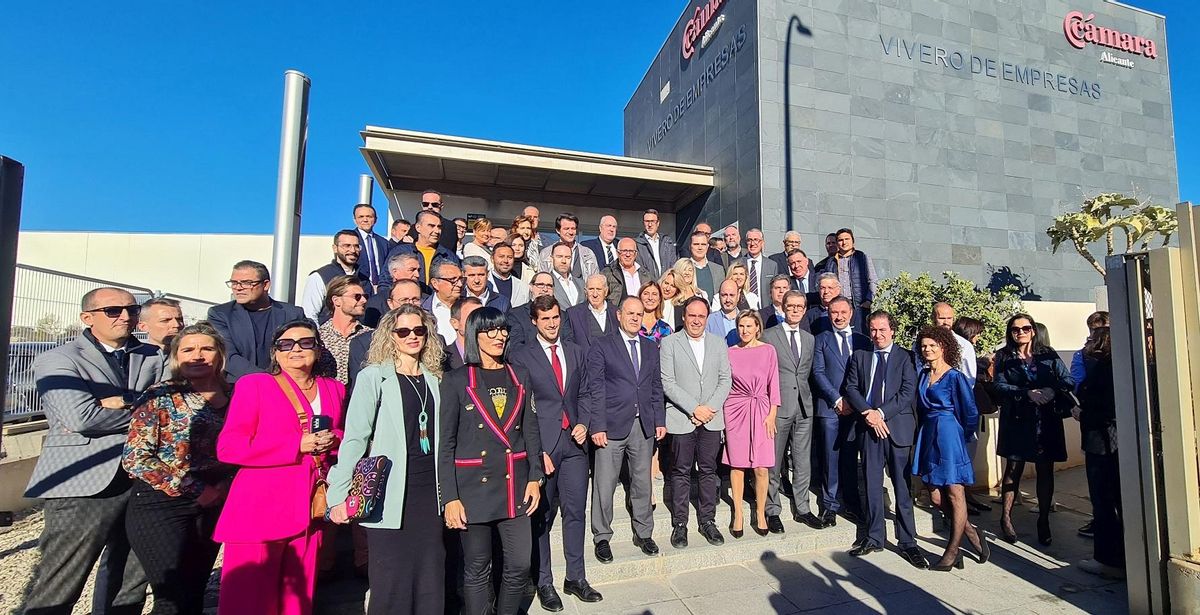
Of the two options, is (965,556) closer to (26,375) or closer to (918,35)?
(26,375)

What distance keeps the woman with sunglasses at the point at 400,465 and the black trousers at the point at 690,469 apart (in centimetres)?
207

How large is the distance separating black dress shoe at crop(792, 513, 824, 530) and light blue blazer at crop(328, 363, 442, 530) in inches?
131

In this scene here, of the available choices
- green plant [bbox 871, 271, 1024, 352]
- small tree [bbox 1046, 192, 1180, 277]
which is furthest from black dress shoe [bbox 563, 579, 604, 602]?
small tree [bbox 1046, 192, 1180, 277]

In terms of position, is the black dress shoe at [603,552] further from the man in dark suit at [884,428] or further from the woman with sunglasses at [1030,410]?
the woman with sunglasses at [1030,410]

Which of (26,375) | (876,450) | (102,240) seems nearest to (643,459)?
(876,450)

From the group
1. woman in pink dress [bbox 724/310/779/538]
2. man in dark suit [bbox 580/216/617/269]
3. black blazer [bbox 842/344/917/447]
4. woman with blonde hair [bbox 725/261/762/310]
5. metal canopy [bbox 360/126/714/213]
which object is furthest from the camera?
metal canopy [bbox 360/126/714/213]

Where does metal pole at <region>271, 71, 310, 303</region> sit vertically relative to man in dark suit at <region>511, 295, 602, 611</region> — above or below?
above

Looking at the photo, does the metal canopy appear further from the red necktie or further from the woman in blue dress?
the woman in blue dress

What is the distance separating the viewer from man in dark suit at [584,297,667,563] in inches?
151

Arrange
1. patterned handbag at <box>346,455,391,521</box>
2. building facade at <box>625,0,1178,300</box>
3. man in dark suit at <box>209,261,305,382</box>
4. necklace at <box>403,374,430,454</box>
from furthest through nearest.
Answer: building facade at <box>625,0,1178,300</box> < man in dark suit at <box>209,261,305,382</box> < necklace at <box>403,374,430,454</box> < patterned handbag at <box>346,455,391,521</box>

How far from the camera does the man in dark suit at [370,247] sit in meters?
5.37

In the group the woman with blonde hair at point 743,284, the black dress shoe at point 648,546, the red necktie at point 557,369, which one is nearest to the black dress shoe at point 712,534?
the black dress shoe at point 648,546

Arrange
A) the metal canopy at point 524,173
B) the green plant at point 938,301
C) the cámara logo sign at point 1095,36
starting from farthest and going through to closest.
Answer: the cámara logo sign at point 1095,36
the metal canopy at point 524,173
the green plant at point 938,301

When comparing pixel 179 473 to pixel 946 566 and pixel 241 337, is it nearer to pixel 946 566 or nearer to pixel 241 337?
pixel 241 337
